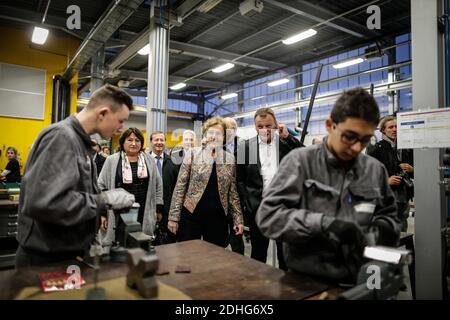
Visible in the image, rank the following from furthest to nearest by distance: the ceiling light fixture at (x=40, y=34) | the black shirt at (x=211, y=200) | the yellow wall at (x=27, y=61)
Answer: the yellow wall at (x=27, y=61) < the ceiling light fixture at (x=40, y=34) < the black shirt at (x=211, y=200)

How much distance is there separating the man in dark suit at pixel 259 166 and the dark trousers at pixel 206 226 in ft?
0.71

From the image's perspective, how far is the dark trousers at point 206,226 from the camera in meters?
2.05

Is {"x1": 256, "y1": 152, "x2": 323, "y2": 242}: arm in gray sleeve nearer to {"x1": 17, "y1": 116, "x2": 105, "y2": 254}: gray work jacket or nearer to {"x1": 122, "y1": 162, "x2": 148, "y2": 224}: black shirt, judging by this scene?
{"x1": 17, "y1": 116, "x2": 105, "y2": 254}: gray work jacket

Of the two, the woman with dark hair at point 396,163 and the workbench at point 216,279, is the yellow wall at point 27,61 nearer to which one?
the workbench at point 216,279

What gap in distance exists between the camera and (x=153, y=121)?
3953 mm

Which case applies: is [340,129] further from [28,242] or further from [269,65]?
[269,65]

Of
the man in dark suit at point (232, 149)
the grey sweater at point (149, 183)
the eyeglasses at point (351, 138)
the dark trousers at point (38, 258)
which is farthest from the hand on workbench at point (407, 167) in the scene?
the dark trousers at point (38, 258)

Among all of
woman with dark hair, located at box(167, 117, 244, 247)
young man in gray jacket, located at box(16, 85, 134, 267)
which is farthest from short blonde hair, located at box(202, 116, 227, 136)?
young man in gray jacket, located at box(16, 85, 134, 267)

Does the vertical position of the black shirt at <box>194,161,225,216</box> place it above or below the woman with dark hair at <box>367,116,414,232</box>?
below

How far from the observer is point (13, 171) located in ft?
16.6

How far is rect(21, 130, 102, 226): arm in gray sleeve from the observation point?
1.01 m

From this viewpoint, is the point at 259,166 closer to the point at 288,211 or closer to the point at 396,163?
the point at 288,211

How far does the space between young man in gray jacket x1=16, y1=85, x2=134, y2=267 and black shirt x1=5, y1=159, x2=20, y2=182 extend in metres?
4.60

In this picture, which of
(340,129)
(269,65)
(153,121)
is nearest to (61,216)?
(340,129)
